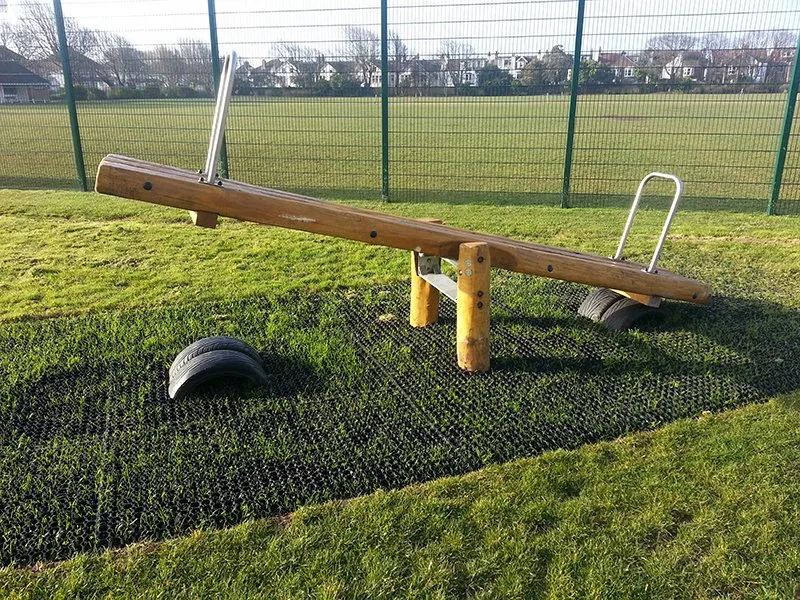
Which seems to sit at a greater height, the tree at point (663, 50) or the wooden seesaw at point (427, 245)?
the tree at point (663, 50)

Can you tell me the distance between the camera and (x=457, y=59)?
945cm

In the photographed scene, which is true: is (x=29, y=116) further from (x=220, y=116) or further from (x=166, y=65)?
(x=220, y=116)

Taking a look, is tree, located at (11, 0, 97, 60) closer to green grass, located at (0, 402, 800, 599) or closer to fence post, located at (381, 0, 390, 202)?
fence post, located at (381, 0, 390, 202)

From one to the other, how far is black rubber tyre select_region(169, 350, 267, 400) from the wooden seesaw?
0.70m

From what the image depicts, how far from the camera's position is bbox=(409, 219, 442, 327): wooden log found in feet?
14.9

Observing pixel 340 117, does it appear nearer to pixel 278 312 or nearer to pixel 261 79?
pixel 261 79

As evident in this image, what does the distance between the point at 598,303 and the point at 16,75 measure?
38.0 ft

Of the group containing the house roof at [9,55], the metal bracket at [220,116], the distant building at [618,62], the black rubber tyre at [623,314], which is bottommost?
the black rubber tyre at [623,314]

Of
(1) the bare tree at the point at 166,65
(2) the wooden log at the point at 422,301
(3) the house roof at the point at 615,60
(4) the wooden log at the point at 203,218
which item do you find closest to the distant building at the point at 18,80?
(1) the bare tree at the point at 166,65

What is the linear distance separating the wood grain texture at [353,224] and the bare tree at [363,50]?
625 cm

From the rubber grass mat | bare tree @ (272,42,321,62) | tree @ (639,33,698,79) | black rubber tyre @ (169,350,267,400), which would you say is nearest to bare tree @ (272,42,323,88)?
bare tree @ (272,42,321,62)

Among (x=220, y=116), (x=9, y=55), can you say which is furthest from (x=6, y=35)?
(x=220, y=116)

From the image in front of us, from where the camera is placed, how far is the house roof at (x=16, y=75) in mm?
11680

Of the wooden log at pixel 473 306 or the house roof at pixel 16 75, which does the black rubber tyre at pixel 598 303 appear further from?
the house roof at pixel 16 75
